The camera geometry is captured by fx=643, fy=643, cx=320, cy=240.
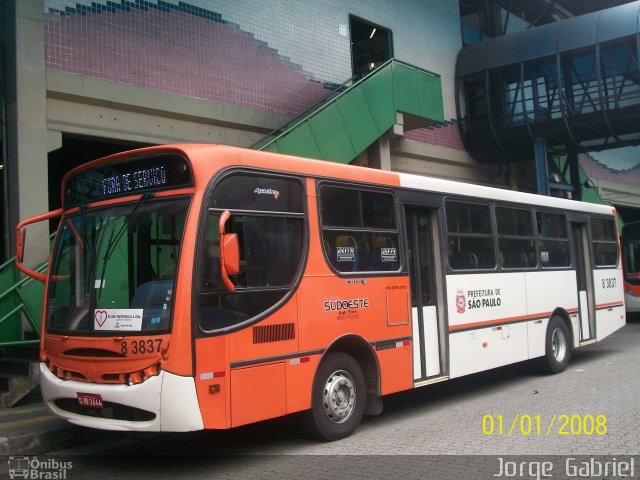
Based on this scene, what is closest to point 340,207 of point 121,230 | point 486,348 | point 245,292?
point 245,292

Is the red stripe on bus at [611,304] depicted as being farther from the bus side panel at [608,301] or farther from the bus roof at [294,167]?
the bus roof at [294,167]

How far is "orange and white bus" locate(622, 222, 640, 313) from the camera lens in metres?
19.7

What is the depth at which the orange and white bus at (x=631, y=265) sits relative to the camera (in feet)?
64.6

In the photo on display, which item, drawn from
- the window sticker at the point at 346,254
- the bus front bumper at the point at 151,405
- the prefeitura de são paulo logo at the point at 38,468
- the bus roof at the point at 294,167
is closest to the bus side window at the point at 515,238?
the bus roof at the point at 294,167

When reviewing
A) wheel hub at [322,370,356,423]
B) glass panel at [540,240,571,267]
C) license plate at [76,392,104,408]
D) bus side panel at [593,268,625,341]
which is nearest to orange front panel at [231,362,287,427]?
wheel hub at [322,370,356,423]

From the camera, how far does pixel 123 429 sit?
5.51 meters

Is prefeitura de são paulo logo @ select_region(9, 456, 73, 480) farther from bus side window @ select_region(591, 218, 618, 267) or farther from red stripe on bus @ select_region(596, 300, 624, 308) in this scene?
bus side window @ select_region(591, 218, 618, 267)

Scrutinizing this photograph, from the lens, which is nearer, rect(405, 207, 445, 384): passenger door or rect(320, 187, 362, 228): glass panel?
rect(320, 187, 362, 228): glass panel

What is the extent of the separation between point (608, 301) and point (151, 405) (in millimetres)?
10405

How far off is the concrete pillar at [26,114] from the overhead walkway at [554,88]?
48.7 ft

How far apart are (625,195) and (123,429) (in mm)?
31481

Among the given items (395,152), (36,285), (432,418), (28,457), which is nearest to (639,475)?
(432,418)

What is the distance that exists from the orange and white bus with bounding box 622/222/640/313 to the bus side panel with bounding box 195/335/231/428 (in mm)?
17383

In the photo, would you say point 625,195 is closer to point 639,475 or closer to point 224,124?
point 224,124
